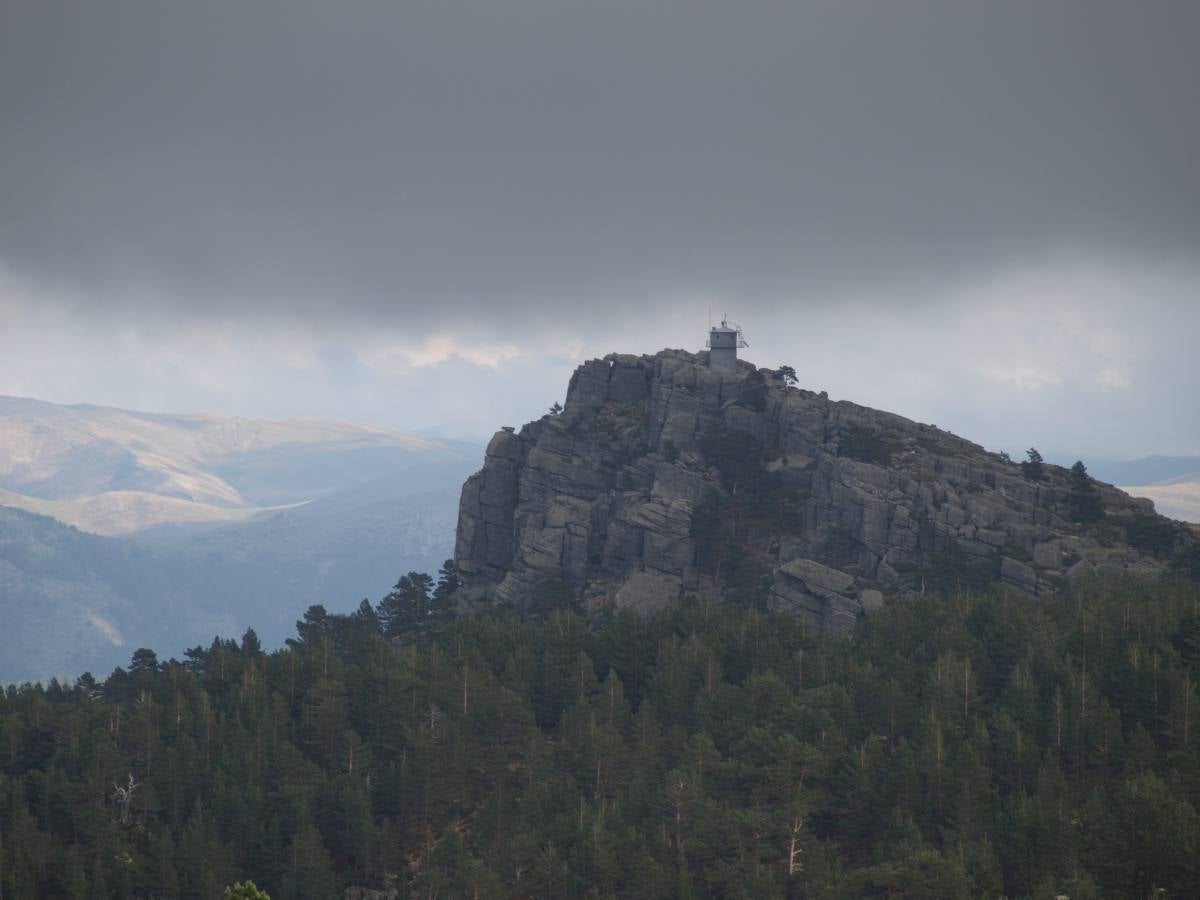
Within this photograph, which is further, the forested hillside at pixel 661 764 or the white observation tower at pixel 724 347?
the white observation tower at pixel 724 347

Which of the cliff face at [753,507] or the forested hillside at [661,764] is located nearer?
the forested hillside at [661,764]

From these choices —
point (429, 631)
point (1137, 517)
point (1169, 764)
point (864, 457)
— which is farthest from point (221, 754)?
point (1137, 517)

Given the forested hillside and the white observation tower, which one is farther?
the white observation tower

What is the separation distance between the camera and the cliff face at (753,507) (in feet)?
522

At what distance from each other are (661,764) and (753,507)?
6956 centimetres

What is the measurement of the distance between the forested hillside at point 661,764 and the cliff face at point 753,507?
16112mm

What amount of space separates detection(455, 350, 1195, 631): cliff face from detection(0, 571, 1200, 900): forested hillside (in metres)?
16.1

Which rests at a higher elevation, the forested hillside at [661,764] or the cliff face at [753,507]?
the cliff face at [753,507]

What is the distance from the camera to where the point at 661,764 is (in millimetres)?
109438

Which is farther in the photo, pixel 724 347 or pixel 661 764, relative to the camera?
pixel 724 347

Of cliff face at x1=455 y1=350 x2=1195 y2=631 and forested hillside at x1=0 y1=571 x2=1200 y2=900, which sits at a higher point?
cliff face at x1=455 y1=350 x2=1195 y2=631

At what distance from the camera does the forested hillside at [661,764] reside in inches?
3556

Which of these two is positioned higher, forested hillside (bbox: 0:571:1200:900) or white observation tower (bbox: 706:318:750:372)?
white observation tower (bbox: 706:318:750:372)

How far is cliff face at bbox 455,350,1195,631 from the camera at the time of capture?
15925 centimetres
